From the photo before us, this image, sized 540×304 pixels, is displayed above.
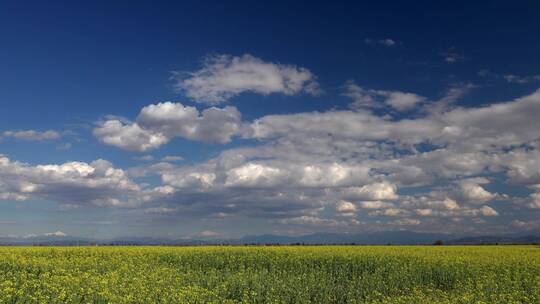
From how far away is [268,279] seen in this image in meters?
30.3

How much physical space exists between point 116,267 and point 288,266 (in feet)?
45.6

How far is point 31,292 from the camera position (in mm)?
23625

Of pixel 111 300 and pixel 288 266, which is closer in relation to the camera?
pixel 111 300

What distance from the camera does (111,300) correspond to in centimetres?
2020

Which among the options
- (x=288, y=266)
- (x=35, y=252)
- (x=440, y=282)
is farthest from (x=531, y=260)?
(x=35, y=252)

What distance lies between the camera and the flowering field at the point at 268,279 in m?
22.5

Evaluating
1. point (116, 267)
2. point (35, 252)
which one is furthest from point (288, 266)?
point (35, 252)

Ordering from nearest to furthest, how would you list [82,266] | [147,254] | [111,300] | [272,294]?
[111,300] < [272,294] < [82,266] < [147,254]

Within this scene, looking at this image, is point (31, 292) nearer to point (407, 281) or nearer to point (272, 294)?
point (272, 294)

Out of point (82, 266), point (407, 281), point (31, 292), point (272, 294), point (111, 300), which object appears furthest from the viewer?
point (82, 266)

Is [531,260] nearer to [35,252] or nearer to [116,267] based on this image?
[116,267]

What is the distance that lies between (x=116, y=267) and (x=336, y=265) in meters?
17.5

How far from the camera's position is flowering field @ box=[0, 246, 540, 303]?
22.5 meters

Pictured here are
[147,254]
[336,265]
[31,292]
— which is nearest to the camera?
[31,292]
